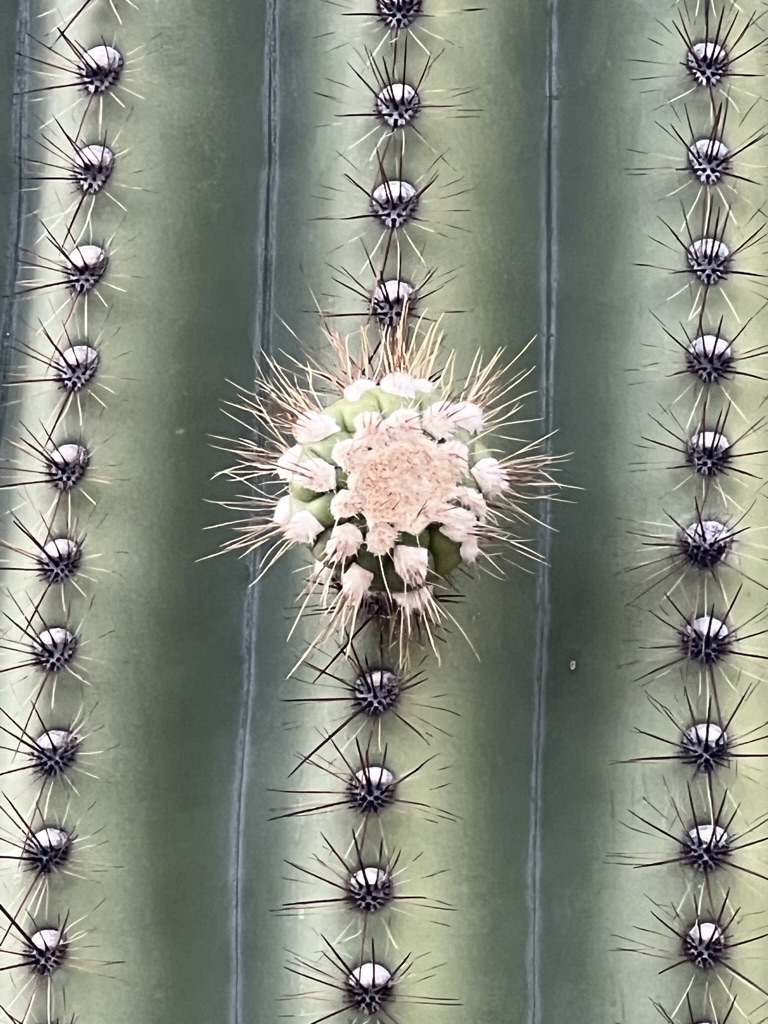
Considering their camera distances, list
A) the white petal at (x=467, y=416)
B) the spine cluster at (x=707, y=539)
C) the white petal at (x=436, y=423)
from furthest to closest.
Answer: the spine cluster at (x=707, y=539) < the white petal at (x=467, y=416) < the white petal at (x=436, y=423)

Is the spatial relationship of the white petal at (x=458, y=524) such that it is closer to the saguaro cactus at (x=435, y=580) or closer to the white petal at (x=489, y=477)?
the white petal at (x=489, y=477)

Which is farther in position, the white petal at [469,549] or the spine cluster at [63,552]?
the spine cluster at [63,552]

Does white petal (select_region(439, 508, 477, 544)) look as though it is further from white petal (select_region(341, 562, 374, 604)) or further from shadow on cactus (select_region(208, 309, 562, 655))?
white petal (select_region(341, 562, 374, 604))

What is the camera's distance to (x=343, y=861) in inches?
114

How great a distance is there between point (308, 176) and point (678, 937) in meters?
2.21

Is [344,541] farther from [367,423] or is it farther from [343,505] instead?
[367,423]

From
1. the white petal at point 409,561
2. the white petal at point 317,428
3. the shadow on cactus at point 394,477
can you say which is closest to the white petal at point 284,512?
the shadow on cactus at point 394,477

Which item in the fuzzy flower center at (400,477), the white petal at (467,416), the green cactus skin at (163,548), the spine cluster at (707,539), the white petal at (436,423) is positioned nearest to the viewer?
the fuzzy flower center at (400,477)

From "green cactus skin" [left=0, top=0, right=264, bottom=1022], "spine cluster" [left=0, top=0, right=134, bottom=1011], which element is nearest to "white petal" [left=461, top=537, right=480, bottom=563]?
"green cactus skin" [left=0, top=0, right=264, bottom=1022]

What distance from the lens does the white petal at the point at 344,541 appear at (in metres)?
2.36

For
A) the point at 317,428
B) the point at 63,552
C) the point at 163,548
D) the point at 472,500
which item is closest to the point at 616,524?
the point at 472,500

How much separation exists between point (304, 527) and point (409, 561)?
0.24 meters

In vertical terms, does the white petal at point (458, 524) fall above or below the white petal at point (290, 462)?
below

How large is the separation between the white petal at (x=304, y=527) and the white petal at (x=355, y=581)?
11cm
